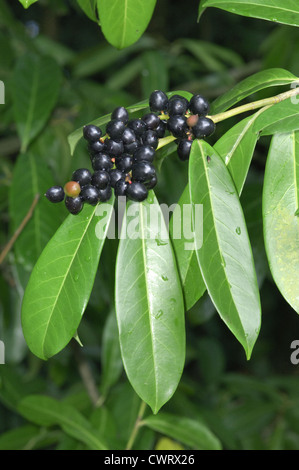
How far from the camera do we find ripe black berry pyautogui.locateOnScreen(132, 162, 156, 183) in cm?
69

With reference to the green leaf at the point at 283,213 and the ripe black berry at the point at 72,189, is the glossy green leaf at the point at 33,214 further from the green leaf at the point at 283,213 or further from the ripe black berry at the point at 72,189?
the green leaf at the point at 283,213

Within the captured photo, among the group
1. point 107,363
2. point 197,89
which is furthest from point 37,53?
point 107,363

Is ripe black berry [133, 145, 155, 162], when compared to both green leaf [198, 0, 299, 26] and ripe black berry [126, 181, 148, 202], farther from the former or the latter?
green leaf [198, 0, 299, 26]

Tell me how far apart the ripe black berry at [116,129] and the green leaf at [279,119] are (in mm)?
180

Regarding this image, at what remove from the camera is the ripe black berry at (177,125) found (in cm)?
73

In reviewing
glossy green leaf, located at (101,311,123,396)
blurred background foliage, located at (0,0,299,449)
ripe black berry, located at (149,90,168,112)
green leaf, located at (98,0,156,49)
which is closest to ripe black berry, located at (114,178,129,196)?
ripe black berry, located at (149,90,168,112)

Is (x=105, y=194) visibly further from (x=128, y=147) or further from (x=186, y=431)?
(x=186, y=431)

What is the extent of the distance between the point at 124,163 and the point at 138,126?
0.18 feet

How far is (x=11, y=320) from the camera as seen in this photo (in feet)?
6.02

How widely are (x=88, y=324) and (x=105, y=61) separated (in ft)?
3.63

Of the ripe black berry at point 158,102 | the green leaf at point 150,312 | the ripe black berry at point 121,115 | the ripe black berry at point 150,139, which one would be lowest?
the green leaf at point 150,312

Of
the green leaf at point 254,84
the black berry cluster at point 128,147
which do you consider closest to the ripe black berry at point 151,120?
the black berry cluster at point 128,147

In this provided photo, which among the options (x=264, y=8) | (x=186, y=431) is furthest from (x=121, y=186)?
(x=186, y=431)

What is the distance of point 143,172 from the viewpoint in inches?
27.2
